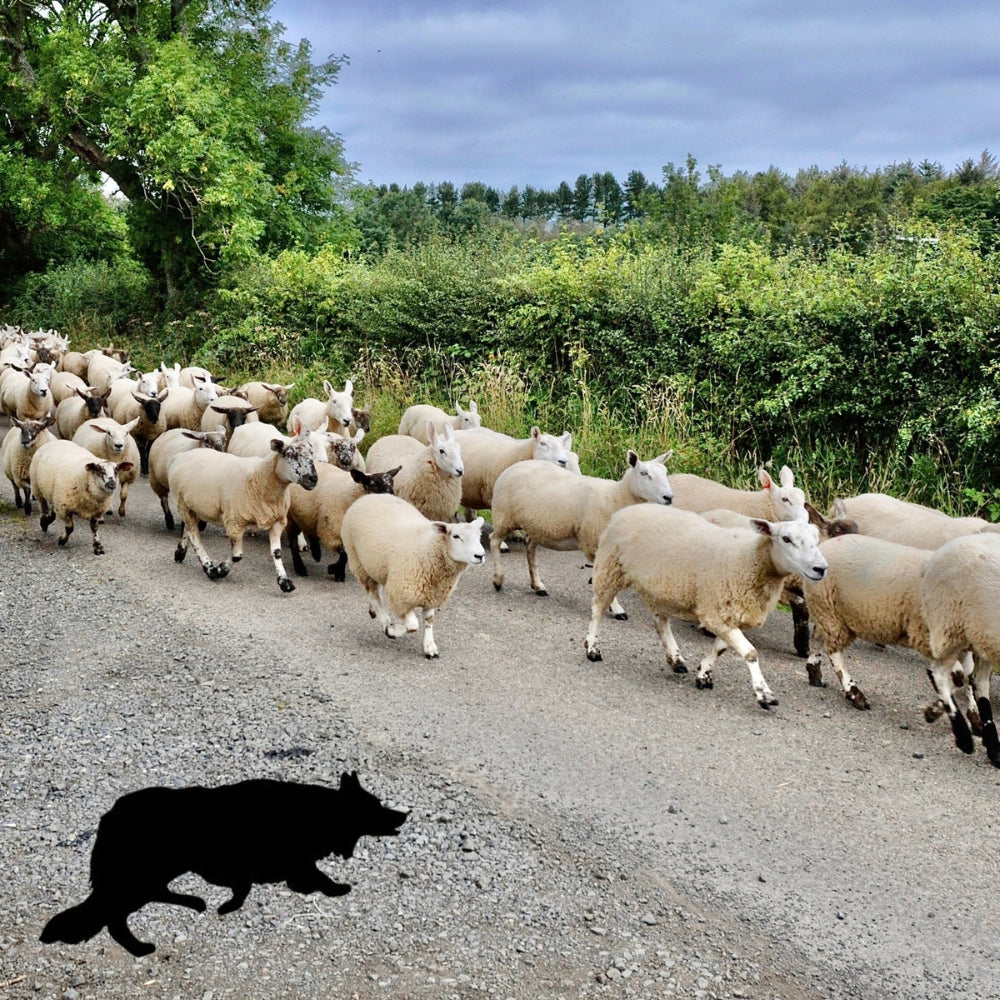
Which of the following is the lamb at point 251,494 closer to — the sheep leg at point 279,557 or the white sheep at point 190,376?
the sheep leg at point 279,557

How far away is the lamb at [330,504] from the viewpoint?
9.82 metres

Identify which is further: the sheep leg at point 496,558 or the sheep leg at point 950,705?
the sheep leg at point 496,558

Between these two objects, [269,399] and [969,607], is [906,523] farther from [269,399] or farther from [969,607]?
[269,399]

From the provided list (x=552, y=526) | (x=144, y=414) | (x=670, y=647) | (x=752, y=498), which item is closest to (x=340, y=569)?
(x=552, y=526)

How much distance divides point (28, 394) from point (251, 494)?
28.3 ft

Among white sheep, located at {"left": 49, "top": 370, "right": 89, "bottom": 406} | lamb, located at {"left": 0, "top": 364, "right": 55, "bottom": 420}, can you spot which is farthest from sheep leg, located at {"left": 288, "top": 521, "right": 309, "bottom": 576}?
white sheep, located at {"left": 49, "top": 370, "right": 89, "bottom": 406}

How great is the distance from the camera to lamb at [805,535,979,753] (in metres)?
6.78

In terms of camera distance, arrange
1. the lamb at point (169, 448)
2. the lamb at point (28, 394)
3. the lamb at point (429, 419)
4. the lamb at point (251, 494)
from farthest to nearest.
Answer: the lamb at point (28, 394) < the lamb at point (429, 419) < the lamb at point (169, 448) < the lamb at point (251, 494)

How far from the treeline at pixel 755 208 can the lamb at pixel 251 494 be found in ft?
24.3

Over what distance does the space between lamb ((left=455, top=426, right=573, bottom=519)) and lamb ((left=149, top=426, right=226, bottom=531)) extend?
285 centimetres

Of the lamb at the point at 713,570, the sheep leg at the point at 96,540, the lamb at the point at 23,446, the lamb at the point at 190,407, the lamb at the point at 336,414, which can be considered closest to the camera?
the lamb at the point at 713,570

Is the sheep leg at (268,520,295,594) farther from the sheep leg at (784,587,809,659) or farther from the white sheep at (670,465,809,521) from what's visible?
the sheep leg at (784,587,809,659)

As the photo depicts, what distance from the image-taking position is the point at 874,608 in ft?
23.4

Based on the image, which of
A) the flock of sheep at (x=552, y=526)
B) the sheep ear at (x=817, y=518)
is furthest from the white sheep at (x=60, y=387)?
the sheep ear at (x=817, y=518)
